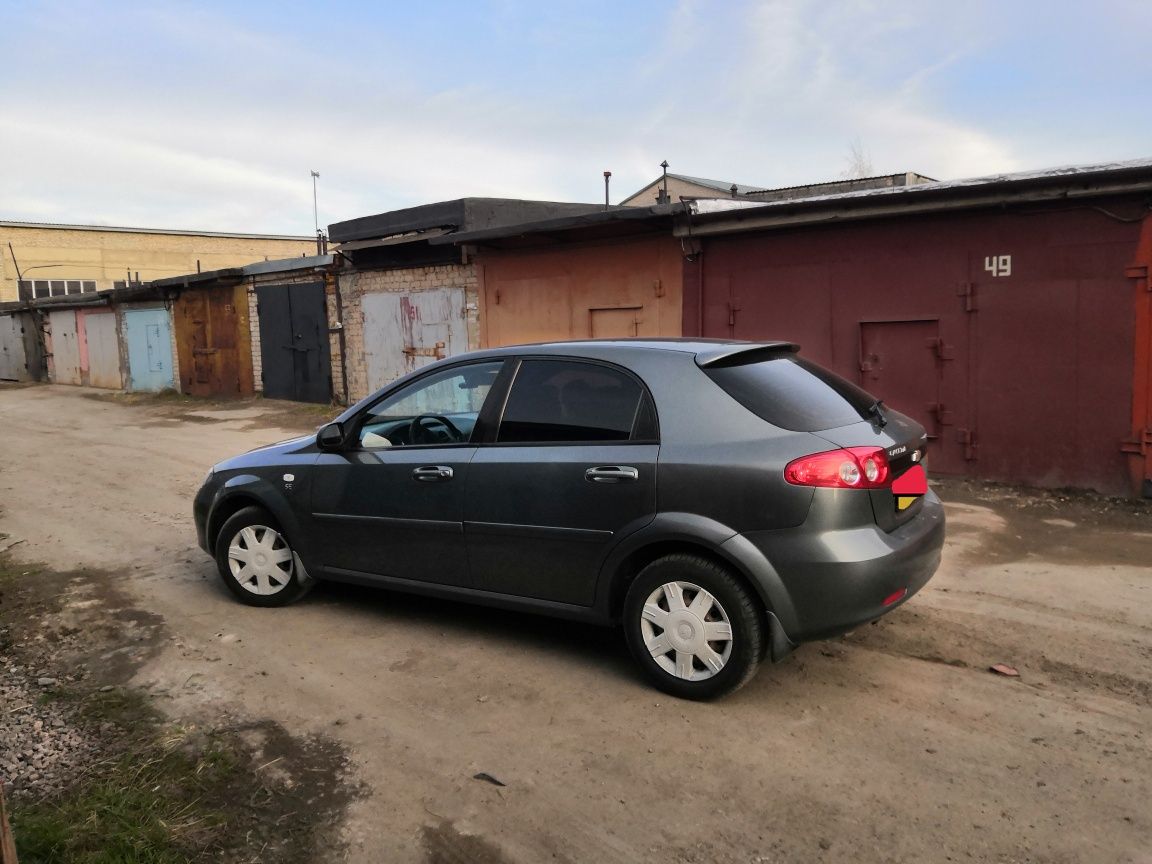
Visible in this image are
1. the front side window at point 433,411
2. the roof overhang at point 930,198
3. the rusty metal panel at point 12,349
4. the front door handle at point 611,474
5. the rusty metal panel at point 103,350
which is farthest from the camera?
the rusty metal panel at point 12,349

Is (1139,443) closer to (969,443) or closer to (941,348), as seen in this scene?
(969,443)

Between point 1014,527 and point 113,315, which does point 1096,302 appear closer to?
point 1014,527

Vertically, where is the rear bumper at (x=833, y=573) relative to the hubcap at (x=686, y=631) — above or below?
above

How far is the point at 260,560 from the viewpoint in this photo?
538 centimetres

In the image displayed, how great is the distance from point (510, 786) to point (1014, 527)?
5.64 meters

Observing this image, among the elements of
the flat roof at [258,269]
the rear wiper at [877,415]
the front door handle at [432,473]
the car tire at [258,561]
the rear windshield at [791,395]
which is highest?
the flat roof at [258,269]

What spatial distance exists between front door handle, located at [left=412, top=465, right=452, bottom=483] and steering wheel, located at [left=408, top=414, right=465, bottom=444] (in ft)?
0.71

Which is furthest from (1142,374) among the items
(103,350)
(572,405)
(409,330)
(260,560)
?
(103,350)

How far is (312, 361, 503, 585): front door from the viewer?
15.2ft

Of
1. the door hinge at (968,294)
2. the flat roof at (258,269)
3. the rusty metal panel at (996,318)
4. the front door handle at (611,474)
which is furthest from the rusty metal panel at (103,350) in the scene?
the front door handle at (611,474)

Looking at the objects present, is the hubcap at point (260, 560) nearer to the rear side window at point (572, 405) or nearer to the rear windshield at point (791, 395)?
the rear side window at point (572, 405)

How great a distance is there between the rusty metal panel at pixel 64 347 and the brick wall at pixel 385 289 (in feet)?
48.9

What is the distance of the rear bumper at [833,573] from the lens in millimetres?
3629

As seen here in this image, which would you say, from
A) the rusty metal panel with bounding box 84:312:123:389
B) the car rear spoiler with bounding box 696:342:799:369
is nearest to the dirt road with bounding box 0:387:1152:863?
the car rear spoiler with bounding box 696:342:799:369
